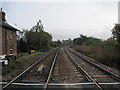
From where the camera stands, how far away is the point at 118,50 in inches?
448

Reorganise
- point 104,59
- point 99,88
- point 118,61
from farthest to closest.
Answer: point 104,59, point 118,61, point 99,88

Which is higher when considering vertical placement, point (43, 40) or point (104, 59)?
point (43, 40)

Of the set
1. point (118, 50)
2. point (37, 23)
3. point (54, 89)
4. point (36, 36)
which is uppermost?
point (37, 23)

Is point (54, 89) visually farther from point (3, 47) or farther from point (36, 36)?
point (36, 36)

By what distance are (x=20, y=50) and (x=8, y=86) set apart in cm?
2788

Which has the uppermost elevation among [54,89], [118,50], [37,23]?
[37,23]

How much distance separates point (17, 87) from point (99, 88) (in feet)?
11.7

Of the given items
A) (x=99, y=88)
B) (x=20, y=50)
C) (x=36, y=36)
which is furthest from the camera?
(x=36, y=36)

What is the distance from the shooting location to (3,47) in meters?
16.5

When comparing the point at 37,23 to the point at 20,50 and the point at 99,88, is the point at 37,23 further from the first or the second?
the point at 99,88

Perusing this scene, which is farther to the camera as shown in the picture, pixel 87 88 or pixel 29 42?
pixel 29 42

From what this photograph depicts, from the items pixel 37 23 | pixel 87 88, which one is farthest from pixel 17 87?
pixel 37 23

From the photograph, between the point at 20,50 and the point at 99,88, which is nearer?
the point at 99,88

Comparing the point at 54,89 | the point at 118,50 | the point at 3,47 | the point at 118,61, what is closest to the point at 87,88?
the point at 54,89
